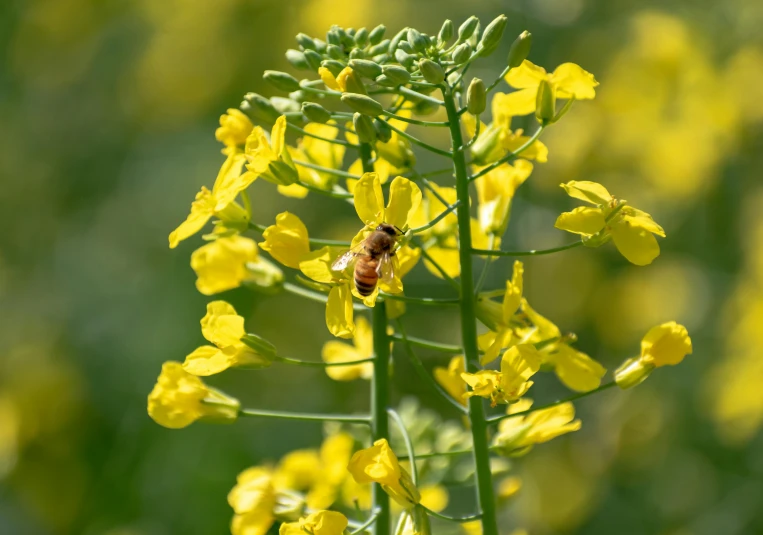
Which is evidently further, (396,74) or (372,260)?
(372,260)

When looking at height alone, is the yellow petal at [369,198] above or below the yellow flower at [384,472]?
above

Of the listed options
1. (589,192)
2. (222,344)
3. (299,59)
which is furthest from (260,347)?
(589,192)

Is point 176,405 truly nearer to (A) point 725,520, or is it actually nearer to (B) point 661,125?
(A) point 725,520

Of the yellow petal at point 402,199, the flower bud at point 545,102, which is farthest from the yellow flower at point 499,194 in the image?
the yellow petal at point 402,199

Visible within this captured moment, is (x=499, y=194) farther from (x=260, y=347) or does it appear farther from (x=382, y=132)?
(x=260, y=347)

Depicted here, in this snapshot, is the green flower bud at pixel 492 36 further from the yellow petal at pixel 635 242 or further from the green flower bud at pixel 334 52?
the yellow petal at pixel 635 242

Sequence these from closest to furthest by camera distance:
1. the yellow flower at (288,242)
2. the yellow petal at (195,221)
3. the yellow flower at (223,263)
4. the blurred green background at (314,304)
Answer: the yellow flower at (288,242) → the yellow petal at (195,221) → the yellow flower at (223,263) → the blurred green background at (314,304)
